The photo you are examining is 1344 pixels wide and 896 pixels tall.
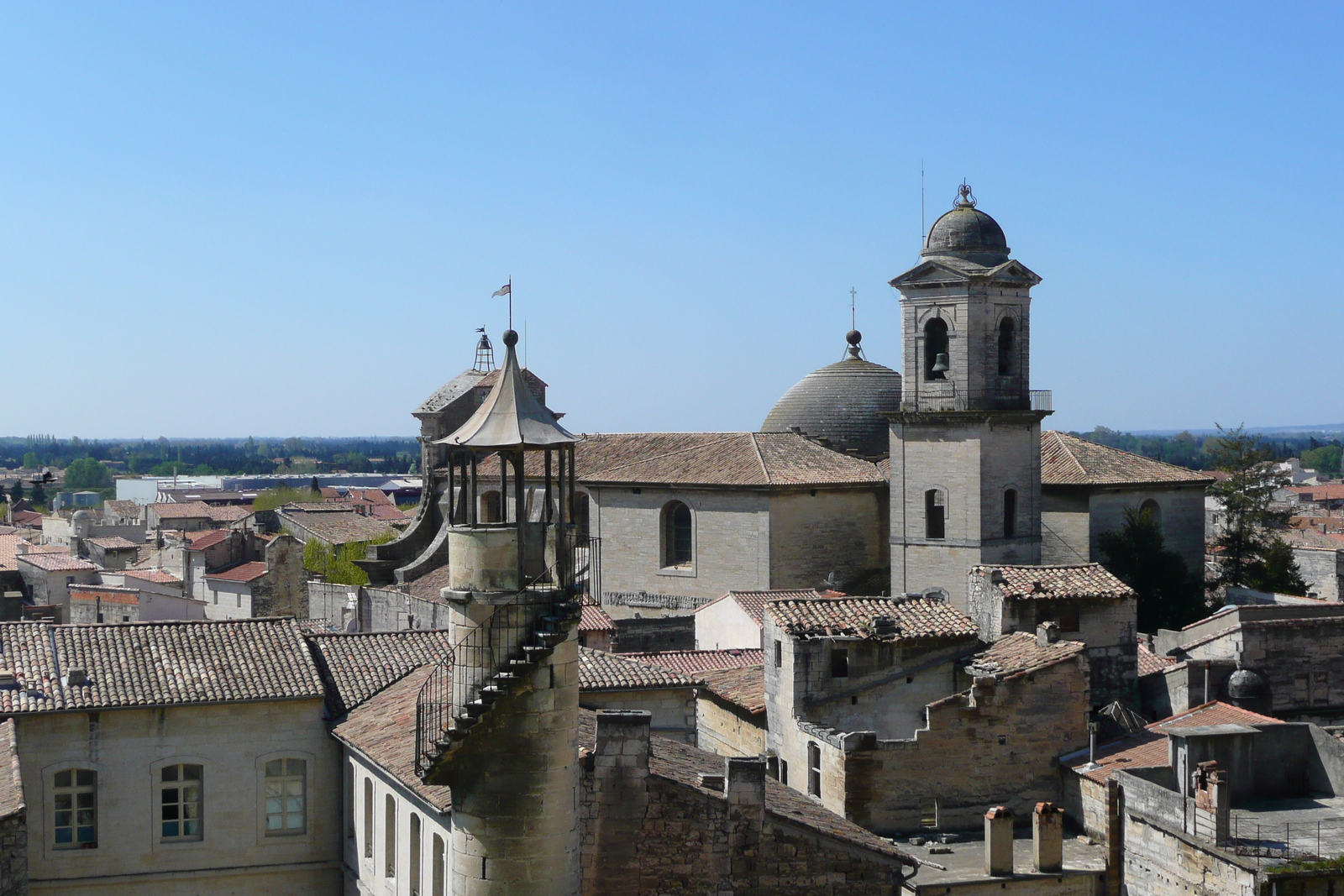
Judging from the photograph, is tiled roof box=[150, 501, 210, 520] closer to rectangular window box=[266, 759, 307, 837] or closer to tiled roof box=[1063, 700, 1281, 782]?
rectangular window box=[266, 759, 307, 837]

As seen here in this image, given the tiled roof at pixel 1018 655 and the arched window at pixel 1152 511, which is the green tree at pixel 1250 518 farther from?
the tiled roof at pixel 1018 655

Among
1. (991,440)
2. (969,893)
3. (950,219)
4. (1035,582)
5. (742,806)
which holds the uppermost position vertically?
(950,219)

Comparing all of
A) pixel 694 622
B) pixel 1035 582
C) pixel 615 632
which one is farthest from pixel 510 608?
pixel 694 622

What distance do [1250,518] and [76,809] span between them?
40662 mm

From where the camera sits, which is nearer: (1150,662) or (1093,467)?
(1150,662)

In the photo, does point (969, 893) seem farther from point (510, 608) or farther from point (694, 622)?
point (694, 622)

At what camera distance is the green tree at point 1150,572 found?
4425 centimetres

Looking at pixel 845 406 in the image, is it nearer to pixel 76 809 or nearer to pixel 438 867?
pixel 76 809

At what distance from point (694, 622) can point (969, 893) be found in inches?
698

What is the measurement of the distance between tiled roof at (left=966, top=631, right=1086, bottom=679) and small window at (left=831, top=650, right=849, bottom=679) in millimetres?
2281

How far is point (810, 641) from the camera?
94.0 feet

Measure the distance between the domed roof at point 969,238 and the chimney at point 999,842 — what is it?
21.9 meters

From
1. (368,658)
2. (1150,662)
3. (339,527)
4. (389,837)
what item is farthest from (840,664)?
(339,527)

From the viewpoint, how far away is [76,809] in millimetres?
24062
